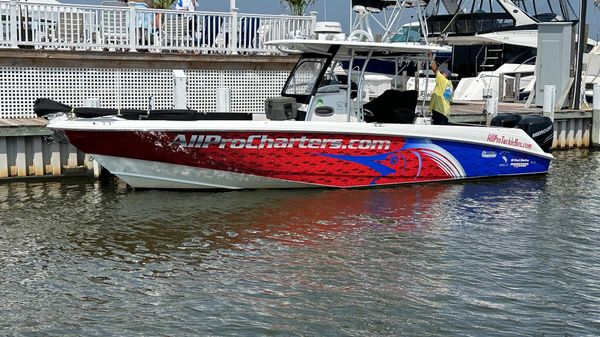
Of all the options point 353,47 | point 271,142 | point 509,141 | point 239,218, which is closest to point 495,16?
point 509,141

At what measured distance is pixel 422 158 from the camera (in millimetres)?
12359

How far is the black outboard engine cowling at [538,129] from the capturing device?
542 inches


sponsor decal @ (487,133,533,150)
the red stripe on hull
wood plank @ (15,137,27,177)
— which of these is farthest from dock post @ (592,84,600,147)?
wood plank @ (15,137,27,177)

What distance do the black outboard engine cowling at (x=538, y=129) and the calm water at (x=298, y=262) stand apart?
1725 mm

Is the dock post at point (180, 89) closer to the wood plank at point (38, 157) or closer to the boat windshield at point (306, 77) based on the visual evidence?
the wood plank at point (38, 157)

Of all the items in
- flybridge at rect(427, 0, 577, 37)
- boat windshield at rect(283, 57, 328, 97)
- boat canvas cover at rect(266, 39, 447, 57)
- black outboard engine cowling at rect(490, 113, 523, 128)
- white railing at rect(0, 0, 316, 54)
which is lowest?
black outboard engine cowling at rect(490, 113, 523, 128)

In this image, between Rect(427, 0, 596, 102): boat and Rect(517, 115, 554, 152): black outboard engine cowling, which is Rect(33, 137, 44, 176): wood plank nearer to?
Rect(517, 115, 554, 152): black outboard engine cowling

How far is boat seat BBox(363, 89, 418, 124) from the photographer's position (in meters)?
12.2

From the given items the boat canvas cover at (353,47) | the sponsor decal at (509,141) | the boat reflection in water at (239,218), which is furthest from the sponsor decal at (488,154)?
the boat canvas cover at (353,47)

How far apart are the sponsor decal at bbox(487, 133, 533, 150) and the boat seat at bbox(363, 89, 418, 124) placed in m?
1.44

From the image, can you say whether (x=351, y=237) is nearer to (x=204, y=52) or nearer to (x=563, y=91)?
(x=204, y=52)

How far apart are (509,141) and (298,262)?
6161 mm

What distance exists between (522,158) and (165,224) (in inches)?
258

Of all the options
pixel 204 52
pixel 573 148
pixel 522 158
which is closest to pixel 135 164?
pixel 204 52
